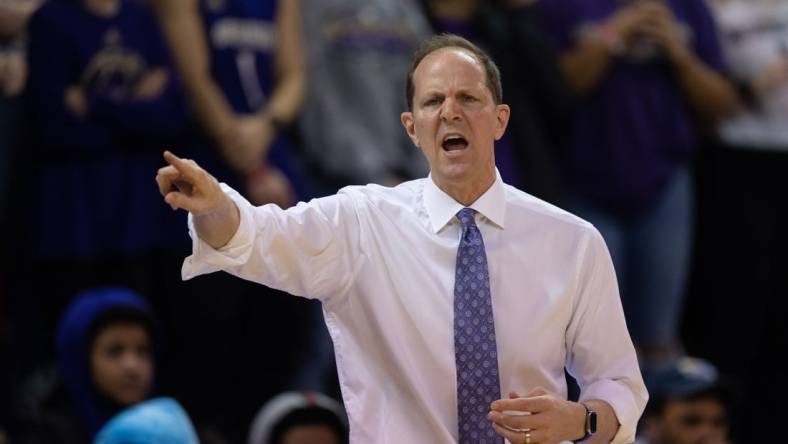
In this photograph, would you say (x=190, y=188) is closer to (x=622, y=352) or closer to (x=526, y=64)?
(x=622, y=352)

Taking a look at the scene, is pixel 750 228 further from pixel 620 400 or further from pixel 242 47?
pixel 620 400

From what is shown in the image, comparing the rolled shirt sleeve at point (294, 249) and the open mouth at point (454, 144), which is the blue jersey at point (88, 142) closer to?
the rolled shirt sleeve at point (294, 249)

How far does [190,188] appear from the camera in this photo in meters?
3.71

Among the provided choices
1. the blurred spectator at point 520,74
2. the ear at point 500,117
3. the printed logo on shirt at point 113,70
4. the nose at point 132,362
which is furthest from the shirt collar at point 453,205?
the blurred spectator at point 520,74

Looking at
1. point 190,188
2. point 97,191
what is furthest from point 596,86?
point 190,188

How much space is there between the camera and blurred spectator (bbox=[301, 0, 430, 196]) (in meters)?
6.95

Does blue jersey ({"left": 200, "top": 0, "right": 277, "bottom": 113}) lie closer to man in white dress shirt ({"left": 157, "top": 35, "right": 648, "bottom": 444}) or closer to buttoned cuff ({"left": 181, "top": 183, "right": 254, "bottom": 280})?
man in white dress shirt ({"left": 157, "top": 35, "right": 648, "bottom": 444})

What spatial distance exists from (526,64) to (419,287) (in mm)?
3267

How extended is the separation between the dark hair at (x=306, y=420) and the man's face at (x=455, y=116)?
82.9 inches

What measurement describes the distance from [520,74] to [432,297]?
328 centimetres

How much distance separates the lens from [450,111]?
401cm

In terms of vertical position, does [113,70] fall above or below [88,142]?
above

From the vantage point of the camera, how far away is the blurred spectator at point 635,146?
23.9ft

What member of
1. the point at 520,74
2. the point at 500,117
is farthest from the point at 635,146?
the point at 500,117
